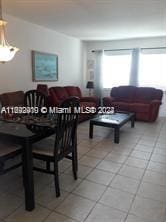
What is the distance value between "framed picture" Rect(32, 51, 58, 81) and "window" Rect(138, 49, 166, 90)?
2746 millimetres

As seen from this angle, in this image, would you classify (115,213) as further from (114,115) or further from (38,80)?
(38,80)

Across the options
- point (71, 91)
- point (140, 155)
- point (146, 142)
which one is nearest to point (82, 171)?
point (140, 155)


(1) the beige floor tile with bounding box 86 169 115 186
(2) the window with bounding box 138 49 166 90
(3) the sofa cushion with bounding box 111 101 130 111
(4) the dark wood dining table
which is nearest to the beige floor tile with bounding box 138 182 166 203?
(1) the beige floor tile with bounding box 86 169 115 186

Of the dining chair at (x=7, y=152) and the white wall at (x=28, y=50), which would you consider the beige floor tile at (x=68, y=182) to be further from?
the white wall at (x=28, y=50)

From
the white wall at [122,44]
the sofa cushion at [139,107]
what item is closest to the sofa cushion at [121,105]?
the sofa cushion at [139,107]

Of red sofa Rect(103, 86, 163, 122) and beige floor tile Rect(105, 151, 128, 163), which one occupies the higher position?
red sofa Rect(103, 86, 163, 122)

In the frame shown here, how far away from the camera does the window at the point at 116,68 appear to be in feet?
21.4

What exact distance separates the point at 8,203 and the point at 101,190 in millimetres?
1001

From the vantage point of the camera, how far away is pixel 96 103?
5910mm

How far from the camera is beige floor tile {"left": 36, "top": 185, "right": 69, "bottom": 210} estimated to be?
1994 millimetres

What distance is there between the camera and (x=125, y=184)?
7.82 feet

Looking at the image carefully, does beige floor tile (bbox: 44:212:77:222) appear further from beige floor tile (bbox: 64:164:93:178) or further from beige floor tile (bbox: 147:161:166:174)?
beige floor tile (bbox: 147:161:166:174)

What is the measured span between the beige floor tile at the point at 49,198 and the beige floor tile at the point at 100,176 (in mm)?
453

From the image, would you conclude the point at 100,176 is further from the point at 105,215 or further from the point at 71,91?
the point at 71,91
